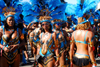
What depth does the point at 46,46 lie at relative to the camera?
3852mm

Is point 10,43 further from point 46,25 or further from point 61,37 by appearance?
point 61,37

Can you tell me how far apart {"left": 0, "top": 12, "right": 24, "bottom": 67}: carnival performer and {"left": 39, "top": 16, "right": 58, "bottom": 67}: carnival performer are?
723 mm

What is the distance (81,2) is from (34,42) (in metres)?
3.20

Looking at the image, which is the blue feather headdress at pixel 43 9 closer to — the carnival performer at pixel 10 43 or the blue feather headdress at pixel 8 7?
the blue feather headdress at pixel 8 7

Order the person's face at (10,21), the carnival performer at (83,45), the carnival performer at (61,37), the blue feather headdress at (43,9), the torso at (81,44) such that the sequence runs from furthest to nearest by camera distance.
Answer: the carnival performer at (61,37) < the blue feather headdress at (43,9) < the person's face at (10,21) < the torso at (81,44) < the carnival performer at (83,45)

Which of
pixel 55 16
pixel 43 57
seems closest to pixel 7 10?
pixel 55 16

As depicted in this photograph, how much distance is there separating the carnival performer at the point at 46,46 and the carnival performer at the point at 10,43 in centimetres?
72

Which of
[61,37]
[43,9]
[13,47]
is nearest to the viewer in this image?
[13,47]

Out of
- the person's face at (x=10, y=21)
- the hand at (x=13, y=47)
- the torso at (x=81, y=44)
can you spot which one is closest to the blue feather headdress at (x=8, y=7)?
the person's face at (x=10, y=21)

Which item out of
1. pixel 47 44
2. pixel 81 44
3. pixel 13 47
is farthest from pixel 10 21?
pixel 81 44

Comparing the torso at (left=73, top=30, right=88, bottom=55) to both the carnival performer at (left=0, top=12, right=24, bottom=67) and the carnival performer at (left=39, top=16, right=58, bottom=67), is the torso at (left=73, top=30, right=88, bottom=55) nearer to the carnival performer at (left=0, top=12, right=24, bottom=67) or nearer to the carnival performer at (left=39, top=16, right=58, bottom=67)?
the carnival performer at (left=39, top=16, right=58, bottom=67)

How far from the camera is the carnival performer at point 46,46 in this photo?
379 centimetres

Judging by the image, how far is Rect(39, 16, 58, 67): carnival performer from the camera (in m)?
3.79

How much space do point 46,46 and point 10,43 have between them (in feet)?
3.35
